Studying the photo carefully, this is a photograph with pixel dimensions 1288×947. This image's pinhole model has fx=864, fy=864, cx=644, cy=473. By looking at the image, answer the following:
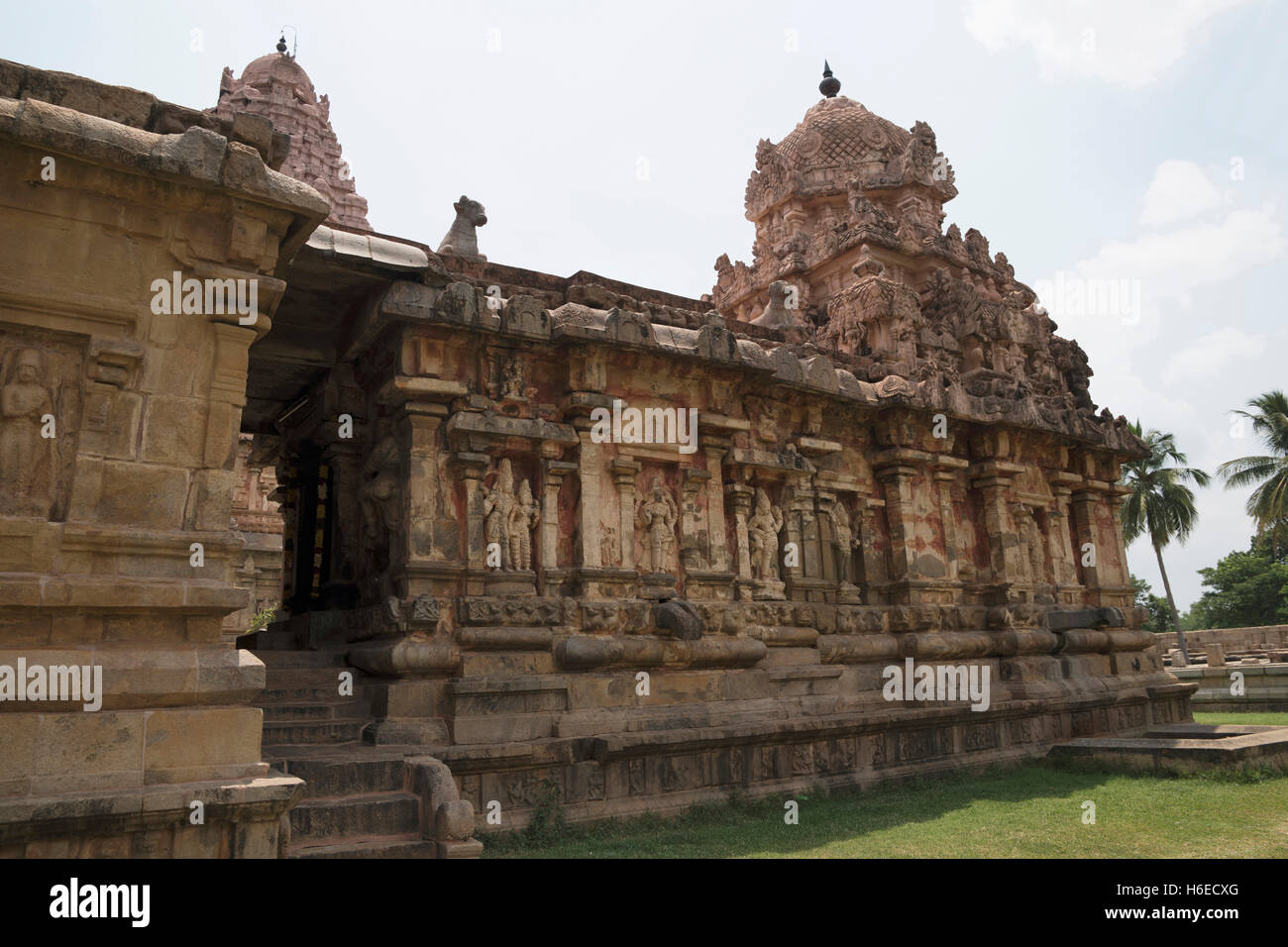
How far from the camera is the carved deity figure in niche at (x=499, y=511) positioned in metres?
8.33

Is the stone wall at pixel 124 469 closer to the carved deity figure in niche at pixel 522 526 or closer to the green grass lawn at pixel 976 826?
the green grass lawn at pixel 976 826

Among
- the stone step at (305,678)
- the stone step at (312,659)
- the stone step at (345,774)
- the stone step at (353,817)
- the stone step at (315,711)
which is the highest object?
the stone step at (312,659)

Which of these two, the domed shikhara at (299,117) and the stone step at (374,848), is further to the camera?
the domed shikhara at (299,117)

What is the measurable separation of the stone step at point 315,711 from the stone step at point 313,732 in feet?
0.20

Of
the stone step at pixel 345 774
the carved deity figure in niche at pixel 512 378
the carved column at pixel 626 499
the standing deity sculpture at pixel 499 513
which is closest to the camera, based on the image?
the stone step at pixel 345 774

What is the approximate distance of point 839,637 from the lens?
36.2 ft

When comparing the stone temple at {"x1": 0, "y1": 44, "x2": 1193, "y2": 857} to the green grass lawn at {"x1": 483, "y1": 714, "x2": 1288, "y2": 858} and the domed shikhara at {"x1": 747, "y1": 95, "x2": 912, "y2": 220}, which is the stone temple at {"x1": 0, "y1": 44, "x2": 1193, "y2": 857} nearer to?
the domed shikhara at {"x1": 747, "y1": 95, "x2": 912, "y2": 220}

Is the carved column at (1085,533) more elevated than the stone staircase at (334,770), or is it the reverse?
the carved column at (1085,533)

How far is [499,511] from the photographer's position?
842 cm

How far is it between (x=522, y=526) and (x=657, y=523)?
1.57 meters

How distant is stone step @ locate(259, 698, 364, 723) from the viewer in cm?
735

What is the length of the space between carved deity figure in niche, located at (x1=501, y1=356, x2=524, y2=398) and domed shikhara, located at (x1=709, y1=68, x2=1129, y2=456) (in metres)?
4.59

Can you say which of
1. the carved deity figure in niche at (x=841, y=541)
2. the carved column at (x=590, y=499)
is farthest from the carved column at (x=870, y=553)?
the carved column at (x=590, y=499)

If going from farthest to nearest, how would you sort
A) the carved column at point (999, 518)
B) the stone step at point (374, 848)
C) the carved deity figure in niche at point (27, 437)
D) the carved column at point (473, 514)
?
the carved column at point (999, 518) → the carved column at point (473, 514) → the stone step at point (374, 848) → the carved deity figure in niche at point (27, 437)
